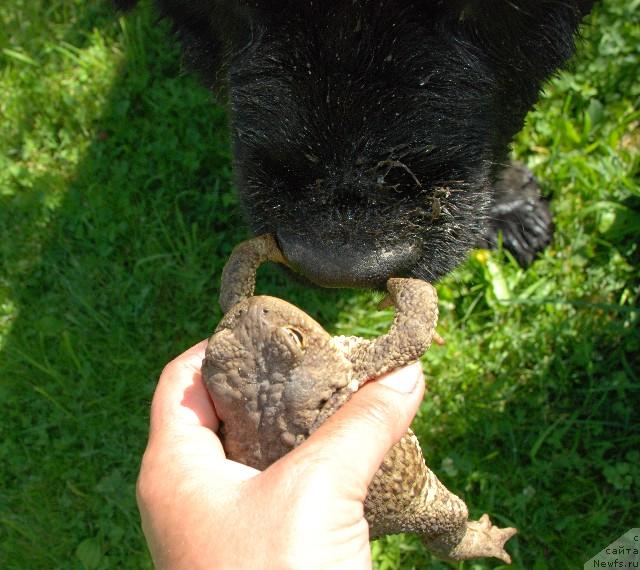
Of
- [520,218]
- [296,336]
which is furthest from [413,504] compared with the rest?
[520,218]

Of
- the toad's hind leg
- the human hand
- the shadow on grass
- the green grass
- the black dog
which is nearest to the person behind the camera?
the human hand

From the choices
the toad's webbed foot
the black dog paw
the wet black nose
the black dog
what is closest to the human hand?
the wet black nose

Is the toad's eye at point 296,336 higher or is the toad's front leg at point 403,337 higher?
the toad's eye at point 296,336

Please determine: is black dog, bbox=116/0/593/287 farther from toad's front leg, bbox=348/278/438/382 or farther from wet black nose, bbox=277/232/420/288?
toad's front leg, bbox=348/278/438/382

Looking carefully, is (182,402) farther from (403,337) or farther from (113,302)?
(113,302)

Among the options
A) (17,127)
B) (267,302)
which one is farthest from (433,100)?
(17,127)

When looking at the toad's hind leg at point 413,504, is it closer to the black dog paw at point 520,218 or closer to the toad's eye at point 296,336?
the toad's eye at point 296,336

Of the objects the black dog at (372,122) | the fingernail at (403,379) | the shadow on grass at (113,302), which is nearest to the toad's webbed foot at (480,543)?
the fingernail at (403,379)
